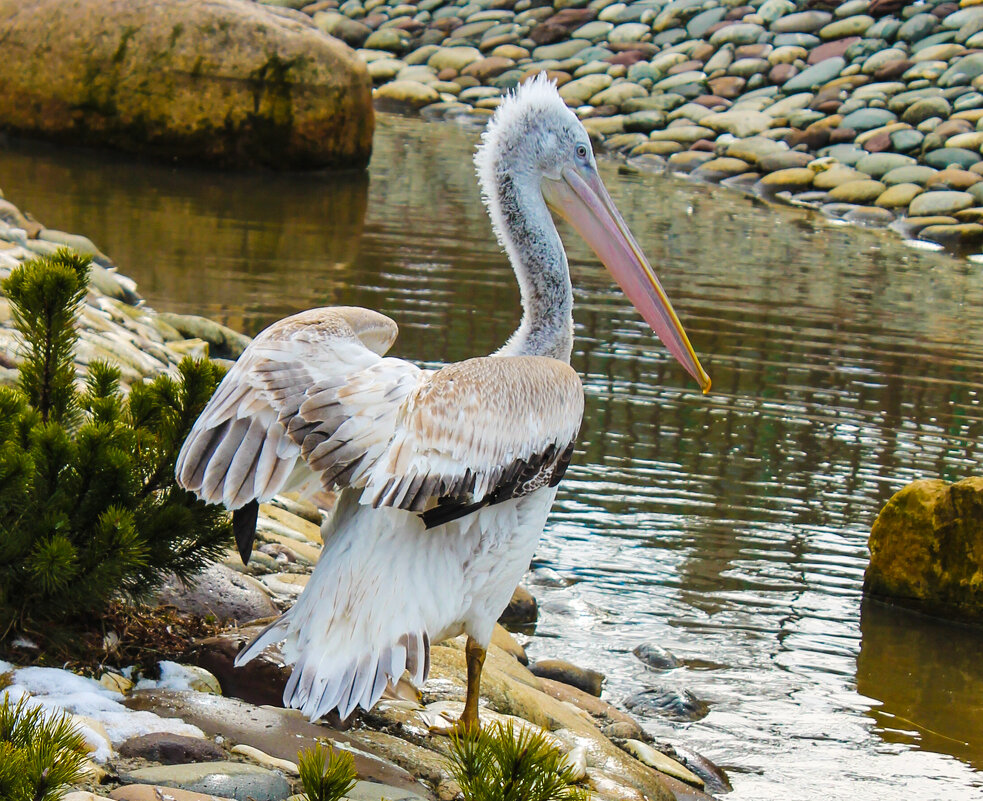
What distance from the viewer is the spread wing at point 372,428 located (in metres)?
2.37

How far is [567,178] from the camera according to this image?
11.1 ft

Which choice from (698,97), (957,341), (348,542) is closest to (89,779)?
(348,542)

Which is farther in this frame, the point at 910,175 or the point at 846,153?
the point at 846,153

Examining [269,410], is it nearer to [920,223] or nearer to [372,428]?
[372,428]

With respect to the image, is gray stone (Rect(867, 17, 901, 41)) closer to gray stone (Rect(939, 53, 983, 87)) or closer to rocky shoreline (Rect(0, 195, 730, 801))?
gray stone (Rect(939, 53, 983, 87))

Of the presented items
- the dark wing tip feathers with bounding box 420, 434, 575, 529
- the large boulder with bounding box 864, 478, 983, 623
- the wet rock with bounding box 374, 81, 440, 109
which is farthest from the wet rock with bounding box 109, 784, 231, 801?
the wet rock with bounding box 374, 81, 440, 109

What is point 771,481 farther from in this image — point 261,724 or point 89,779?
point 89,779

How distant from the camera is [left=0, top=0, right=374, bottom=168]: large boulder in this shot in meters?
11.5

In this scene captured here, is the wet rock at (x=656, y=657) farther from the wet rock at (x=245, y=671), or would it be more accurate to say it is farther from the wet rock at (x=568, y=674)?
the wet rock at (x=245, y=671)

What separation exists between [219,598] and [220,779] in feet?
2.93

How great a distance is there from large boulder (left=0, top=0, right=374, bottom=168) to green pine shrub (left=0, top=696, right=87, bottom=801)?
10774mm

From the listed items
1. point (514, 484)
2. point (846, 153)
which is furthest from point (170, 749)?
point (846, 153)

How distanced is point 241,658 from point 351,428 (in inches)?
19.7

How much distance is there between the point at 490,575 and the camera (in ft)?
8.72
